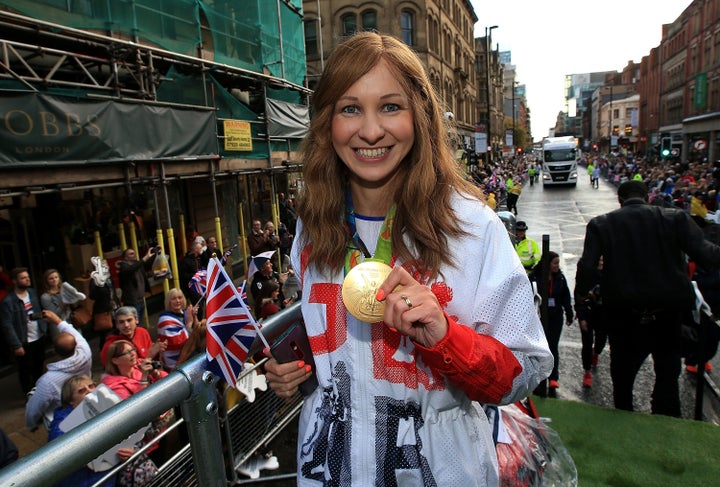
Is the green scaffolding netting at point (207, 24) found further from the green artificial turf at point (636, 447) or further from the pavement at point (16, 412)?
the green artificial turf at point (636, 447)

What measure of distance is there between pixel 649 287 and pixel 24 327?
716 cm

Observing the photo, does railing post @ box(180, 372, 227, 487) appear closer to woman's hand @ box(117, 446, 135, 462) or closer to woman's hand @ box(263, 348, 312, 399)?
woman's hand @ box(263, 348, 312, 399)

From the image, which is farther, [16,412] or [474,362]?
[16,412]

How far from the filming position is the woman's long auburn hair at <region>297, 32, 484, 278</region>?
4.68 feet

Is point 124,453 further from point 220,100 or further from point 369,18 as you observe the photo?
point 369,18

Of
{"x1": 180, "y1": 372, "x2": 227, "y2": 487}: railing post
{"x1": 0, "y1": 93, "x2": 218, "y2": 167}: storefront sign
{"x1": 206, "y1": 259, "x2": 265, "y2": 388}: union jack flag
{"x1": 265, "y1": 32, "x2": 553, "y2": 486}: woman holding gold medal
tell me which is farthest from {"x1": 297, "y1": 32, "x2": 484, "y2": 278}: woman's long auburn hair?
{"x1": 0, "y1": 93, "x2": 218, "y2": 167}: storefront sign

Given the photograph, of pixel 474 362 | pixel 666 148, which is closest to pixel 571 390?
pixel 474 362

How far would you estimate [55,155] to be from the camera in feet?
22.6

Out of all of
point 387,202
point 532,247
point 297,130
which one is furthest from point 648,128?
point 387,202

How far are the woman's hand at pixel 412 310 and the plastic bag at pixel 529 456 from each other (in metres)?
0.65

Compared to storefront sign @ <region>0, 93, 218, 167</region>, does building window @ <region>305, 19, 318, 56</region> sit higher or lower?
higher

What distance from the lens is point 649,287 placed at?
3480 mm

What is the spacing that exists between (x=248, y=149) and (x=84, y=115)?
475cm

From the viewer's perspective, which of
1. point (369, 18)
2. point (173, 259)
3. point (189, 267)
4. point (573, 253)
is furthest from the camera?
point (369, 18)
